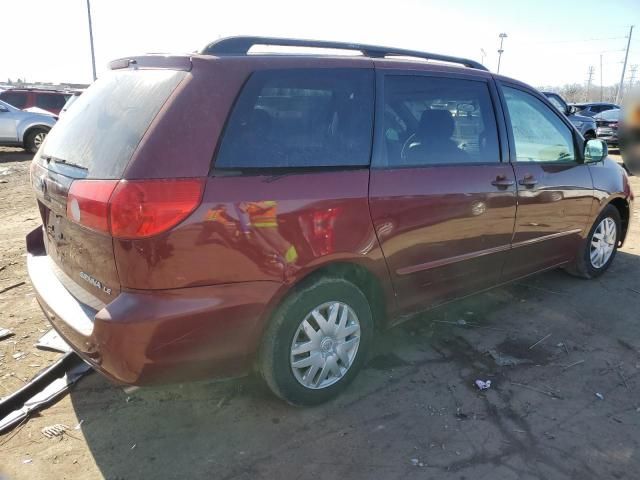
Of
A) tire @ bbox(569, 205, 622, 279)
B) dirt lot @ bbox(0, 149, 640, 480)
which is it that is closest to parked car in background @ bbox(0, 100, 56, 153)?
dirt lot @ bbox(0, 149, 640, 480)

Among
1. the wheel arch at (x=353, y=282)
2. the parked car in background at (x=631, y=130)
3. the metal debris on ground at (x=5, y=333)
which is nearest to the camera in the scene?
the wheel arch at (x=353, y=282)

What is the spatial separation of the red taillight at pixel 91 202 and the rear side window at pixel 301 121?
1.58 ft

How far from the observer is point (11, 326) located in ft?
11.9

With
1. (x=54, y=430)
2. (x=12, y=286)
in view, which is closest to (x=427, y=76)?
(x=54, y=430)

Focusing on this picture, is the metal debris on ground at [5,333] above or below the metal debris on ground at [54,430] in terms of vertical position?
above

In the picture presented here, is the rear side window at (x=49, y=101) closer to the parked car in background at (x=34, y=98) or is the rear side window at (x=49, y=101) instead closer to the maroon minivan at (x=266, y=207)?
the parked car in background at (x=34, y=98)

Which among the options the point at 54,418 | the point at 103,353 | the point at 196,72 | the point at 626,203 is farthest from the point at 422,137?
the point at 626,203

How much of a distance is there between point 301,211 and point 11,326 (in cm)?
256

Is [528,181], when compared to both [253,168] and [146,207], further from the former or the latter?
[146,207]

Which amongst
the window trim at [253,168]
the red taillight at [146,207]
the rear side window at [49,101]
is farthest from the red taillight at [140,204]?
the rear side window at [49,101]

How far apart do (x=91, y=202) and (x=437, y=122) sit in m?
2.12

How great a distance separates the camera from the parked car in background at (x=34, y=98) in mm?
15391

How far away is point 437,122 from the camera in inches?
128

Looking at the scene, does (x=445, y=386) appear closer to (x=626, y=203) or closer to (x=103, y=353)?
(x=103, y=353)
